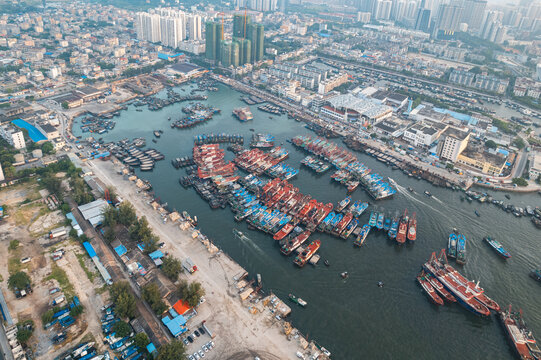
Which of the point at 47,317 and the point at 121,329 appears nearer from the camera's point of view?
the point at 121,329

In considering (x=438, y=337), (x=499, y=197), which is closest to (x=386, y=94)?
(x=499, y=197)

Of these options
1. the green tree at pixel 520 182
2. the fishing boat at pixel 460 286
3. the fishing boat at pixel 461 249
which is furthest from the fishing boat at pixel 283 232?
the green tree at pixel 520 182

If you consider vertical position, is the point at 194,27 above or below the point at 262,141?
above

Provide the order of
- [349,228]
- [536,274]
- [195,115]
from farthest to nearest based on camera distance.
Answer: [195,115] < [349,228] < [536,274]

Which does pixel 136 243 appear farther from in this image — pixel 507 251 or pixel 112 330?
pixel 507 251

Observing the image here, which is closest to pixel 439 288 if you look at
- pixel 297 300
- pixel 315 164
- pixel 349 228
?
pixel 349 228

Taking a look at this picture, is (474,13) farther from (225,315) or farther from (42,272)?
(42,272)

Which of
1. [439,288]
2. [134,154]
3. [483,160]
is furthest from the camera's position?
[483,160]
